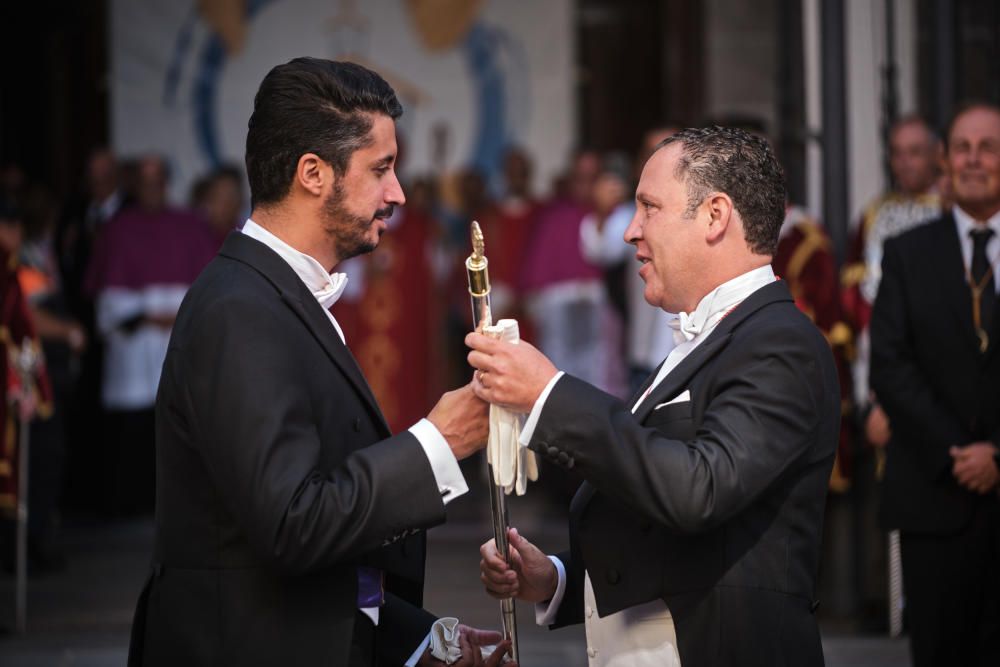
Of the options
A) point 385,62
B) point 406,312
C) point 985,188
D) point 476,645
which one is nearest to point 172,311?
point 406,312

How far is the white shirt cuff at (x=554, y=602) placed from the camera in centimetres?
301

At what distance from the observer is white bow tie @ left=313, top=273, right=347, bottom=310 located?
281cm

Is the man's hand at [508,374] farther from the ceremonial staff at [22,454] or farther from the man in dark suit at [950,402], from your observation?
the ceremonial staff at [22,454]

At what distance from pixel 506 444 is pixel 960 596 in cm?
221

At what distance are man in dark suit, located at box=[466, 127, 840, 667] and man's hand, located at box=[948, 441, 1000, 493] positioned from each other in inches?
67.8

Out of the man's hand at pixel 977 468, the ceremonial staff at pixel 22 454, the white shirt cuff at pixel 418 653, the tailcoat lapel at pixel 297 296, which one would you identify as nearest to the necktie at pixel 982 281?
the man's hand at pixel 977 468

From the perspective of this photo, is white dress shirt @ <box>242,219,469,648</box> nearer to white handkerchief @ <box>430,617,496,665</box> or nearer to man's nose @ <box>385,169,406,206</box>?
white handkerchief @ <box>430,617,496,665</box>

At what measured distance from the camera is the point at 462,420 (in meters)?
2.62

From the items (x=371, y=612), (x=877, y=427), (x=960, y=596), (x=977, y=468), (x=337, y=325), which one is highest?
(x=337, y=325)

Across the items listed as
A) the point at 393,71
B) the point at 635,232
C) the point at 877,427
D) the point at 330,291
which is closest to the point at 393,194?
the point at 330,291

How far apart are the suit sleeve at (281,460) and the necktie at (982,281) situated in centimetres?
253

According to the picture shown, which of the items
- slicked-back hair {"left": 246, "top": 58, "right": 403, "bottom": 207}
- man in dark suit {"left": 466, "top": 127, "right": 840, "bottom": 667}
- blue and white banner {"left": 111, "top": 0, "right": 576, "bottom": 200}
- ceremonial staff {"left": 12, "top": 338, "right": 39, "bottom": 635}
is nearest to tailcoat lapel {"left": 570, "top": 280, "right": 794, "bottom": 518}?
man in dark suit {"left": 466, "top": 127, "right": 840, "bottom": 667}

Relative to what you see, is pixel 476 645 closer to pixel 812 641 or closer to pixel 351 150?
pixel 812 641

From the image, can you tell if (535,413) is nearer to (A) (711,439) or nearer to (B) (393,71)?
(A) (711,439)
